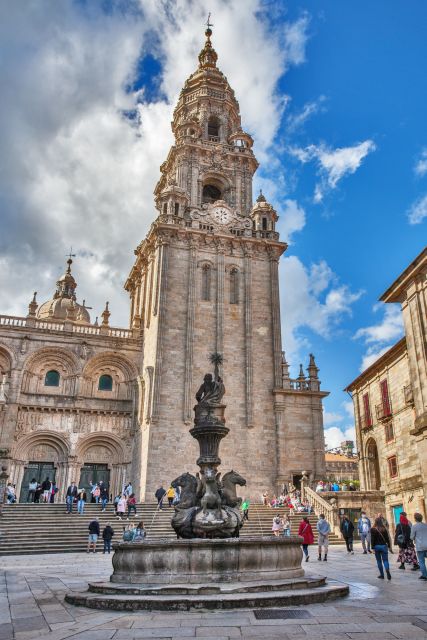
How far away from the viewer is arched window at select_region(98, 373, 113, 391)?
35531 mm

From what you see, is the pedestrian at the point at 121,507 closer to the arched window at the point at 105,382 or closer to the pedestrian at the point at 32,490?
the pedestrian at the point at 32,490

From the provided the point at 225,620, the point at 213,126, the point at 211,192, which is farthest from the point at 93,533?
the point at 213,126

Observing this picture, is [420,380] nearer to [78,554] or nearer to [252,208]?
[78,554]

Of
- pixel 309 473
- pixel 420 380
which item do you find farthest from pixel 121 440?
pixel 420 380

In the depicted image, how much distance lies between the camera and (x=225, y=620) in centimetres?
692

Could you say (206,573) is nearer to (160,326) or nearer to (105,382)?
(160,326)

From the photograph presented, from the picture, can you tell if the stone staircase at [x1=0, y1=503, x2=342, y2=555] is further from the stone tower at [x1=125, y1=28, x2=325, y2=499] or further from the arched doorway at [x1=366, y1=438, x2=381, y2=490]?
the arched doorway at [x1=366, y1=438, x2=381, y2=490]

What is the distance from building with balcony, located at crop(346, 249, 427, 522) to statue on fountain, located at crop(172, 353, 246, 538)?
928 cm

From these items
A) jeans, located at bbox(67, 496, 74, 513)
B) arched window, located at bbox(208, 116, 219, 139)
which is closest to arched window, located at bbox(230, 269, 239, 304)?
arched window, located at bbox(208, 116, 219, 139)

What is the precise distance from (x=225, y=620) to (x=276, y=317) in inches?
1169

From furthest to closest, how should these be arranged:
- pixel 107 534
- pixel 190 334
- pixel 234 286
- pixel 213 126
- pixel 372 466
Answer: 1. pixel 213 126
2. pixel 234 286
3. pixel 190 334
4. pixel 372 466
5. pixel 107 534

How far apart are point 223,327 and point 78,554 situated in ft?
59.3

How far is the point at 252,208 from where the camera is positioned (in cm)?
4000

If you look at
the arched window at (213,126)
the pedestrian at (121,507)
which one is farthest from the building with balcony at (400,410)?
the arched window at (213,126)
